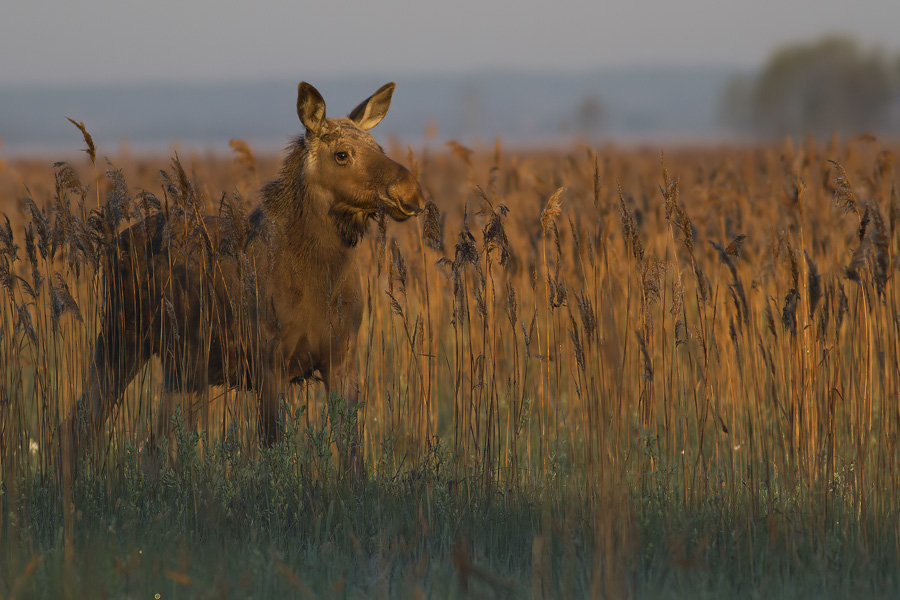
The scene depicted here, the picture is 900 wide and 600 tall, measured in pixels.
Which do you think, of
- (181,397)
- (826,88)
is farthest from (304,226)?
(826,88)

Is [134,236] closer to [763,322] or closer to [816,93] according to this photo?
[763,322]

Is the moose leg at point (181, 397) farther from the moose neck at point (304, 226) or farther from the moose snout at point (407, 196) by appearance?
the moose snout at point (407, 196)

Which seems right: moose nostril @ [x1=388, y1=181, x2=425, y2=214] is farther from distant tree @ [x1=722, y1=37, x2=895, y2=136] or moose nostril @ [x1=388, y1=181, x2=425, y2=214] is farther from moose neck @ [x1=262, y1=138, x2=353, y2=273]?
distant tree @ [x1=722, y1=37, x2=895, y2=136]

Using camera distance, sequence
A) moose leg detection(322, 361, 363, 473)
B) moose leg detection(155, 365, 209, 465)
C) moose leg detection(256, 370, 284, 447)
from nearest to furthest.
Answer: moose leg detection(322, 361, 363, 473), moose leg detection(155, 365, 209, 465), moose leg detection(256, 370, 284, 447)

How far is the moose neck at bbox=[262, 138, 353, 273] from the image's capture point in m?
5.96

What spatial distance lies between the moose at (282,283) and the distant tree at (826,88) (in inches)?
5301

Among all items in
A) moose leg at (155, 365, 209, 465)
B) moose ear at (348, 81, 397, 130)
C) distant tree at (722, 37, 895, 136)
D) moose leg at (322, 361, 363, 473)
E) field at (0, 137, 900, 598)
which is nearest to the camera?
field at (0, 137, 900, 598)

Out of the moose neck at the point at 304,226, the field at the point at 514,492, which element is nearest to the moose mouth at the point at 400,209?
the field at the point at 514,492

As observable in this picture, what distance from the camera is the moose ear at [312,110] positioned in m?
5.93

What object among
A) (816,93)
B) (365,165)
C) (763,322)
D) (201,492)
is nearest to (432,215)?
(365,165)

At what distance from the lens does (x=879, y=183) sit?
7.66 m

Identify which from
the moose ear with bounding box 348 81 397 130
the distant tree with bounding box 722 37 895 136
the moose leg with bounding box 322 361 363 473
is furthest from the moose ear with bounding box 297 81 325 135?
the distant tree with bounding box 722 37 895 136

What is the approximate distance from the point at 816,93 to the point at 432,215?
148806mm

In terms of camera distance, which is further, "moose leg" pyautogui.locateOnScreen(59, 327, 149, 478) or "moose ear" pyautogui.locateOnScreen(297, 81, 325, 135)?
"moose ear" pyautogui.locateOnScreen(297, 81, 325, 135)
